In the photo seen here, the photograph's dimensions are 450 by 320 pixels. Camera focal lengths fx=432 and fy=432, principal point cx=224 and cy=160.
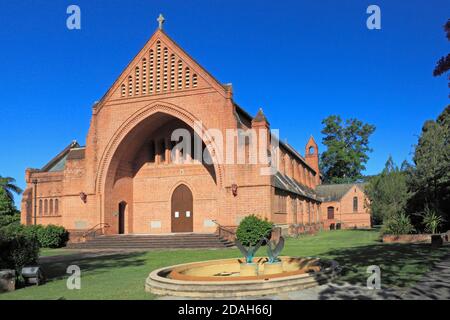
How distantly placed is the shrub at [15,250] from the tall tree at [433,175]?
75.2 ft

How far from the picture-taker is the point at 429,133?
28359 millimetres

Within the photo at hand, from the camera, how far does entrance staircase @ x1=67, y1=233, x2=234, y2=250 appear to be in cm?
2724

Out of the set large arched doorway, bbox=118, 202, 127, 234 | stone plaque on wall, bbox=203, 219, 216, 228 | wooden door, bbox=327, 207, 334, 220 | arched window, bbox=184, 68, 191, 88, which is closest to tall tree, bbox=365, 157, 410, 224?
stone plaque on wall, bbox=203, 219, 216, 228

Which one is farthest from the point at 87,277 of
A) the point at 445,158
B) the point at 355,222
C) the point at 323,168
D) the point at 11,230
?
the point at 323,168

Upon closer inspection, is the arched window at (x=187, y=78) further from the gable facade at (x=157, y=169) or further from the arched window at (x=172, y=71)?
the arched window at (x=172, y=71)

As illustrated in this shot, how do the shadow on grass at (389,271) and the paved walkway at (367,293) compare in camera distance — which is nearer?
the paved walkway at (367,293)

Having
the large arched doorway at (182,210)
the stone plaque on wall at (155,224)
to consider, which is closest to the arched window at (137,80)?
the large arched doorway at (182,210)

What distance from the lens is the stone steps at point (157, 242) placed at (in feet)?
89.5

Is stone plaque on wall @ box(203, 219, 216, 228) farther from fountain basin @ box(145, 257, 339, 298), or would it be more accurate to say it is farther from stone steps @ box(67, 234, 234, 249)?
fountain basin @ box(145, 257, 339, 298)

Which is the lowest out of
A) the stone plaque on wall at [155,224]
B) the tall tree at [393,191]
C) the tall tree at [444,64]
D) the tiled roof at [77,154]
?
the stone plaque on wall at [155,224]

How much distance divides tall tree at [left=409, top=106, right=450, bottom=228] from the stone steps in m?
12.8

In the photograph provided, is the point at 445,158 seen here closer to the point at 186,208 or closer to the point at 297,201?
the point at 297,201

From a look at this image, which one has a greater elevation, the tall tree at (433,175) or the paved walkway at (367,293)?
the tall tree at (433,175)

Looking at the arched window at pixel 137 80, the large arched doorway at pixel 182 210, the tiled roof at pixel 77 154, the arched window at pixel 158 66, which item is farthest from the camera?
the tiled roof at pixel 77 154
